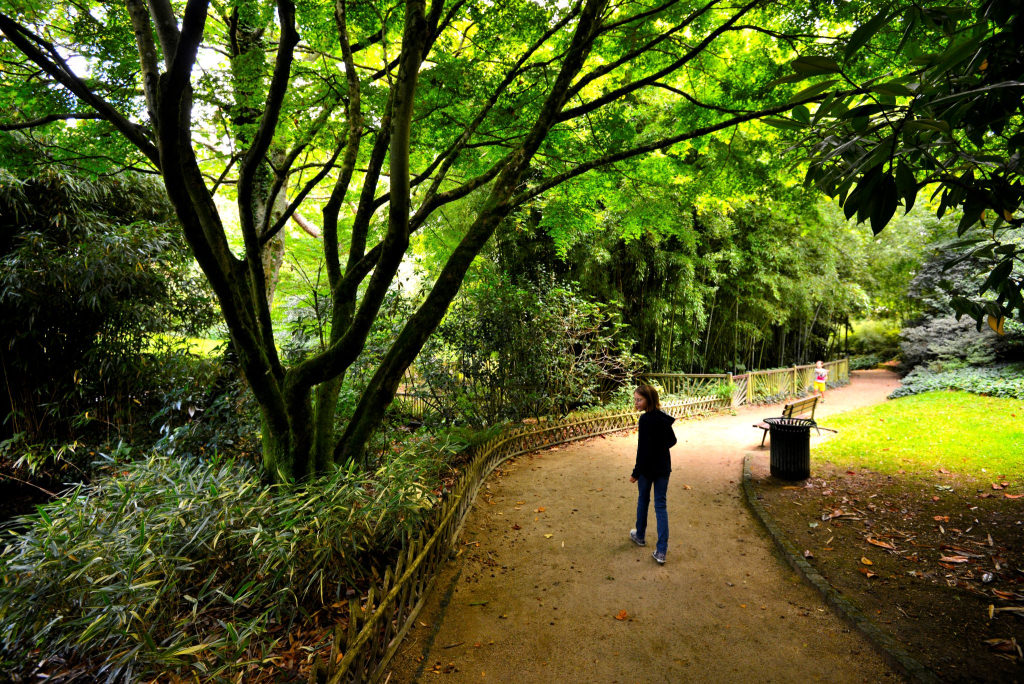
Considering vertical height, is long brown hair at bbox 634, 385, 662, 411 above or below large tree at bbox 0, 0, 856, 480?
below

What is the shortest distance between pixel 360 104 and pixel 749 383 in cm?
1204

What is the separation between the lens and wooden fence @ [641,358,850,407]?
11.3 metres

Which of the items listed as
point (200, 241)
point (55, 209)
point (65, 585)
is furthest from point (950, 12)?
A: point (55, 209)

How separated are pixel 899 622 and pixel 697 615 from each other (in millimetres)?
1281

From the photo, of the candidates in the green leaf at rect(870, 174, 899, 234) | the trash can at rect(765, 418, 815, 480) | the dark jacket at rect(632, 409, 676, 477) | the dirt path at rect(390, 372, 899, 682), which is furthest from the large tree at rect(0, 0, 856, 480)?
the trash can at rect(765, 418, 815, 480)

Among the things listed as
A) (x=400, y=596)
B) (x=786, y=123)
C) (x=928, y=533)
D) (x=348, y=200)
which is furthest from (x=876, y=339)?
(x=786, y=123)

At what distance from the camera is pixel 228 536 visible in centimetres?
299

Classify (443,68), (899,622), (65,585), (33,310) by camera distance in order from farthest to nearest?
(33,310) → (443,68) → (899,622) → (65,585)

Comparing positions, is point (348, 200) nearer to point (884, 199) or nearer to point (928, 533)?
point (884, 199)

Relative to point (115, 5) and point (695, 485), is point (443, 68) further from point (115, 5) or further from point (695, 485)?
point (695, 485)

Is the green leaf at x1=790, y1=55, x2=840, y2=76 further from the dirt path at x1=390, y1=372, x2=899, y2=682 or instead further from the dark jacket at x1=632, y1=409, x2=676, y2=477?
the dark jacket at x1=632, y1=409, x2=676, y2=477

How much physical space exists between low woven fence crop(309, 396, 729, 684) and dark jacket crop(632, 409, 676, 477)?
1729mm

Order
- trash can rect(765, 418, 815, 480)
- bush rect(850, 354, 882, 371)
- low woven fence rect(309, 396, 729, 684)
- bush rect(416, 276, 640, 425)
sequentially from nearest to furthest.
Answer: low woven fence rect(309, 396, 729, 684)
trash can rect(765, 418, 815, 480)
bush rect(416, 276, 640, 425)
bush rect(850, 354, 882, 371)

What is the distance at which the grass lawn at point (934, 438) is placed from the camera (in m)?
5.98
